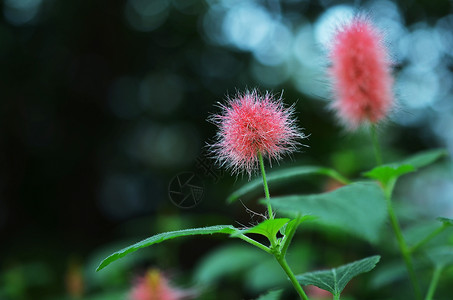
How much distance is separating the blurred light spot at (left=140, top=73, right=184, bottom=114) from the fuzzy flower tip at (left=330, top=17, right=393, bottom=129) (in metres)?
2.96

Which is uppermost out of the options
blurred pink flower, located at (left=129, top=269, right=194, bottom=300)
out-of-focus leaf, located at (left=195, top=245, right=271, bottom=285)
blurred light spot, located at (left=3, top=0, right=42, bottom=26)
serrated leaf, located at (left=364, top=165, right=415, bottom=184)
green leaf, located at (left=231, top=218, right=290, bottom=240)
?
blurred light spot, located at (left=3, top=0, right=42, bottom=26)

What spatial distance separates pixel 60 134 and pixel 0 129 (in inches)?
17.9

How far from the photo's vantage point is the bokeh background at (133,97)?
3.35 m

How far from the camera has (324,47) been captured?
34.4 inches

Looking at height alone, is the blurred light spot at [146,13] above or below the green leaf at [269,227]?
above

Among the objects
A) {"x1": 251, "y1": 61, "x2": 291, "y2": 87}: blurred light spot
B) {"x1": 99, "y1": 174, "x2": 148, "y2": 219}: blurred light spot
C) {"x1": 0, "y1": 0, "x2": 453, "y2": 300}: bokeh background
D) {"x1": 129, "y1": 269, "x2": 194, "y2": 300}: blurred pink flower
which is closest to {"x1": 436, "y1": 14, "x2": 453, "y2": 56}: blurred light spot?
{"x1": 0, "y1": 0, "x2": 453, "y2": 300}: bokeh background

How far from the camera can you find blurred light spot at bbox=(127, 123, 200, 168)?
3787mm

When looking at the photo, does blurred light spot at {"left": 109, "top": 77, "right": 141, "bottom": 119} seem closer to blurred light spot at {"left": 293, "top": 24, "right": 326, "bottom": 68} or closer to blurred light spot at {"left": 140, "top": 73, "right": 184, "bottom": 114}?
blurred light spot at {"left": 140, "top": 73, "right": 184, "bottom": 114}

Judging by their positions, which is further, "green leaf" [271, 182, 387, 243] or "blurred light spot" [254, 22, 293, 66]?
"blurred light spot" [254, 22, 293, 66]

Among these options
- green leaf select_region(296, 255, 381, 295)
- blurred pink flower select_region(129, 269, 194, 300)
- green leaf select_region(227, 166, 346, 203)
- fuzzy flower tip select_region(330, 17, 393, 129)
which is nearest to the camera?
green leaf select_region(296, 255, 381, 295)

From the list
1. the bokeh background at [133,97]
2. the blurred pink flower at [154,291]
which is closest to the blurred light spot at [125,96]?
the bokeh background at [133,97]

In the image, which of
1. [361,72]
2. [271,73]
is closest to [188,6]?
[271,73]

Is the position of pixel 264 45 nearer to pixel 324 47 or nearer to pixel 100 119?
pixel 100 119

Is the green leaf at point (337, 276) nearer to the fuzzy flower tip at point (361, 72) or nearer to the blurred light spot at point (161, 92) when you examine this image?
the fuzzy flower tip at point (361, 72)
